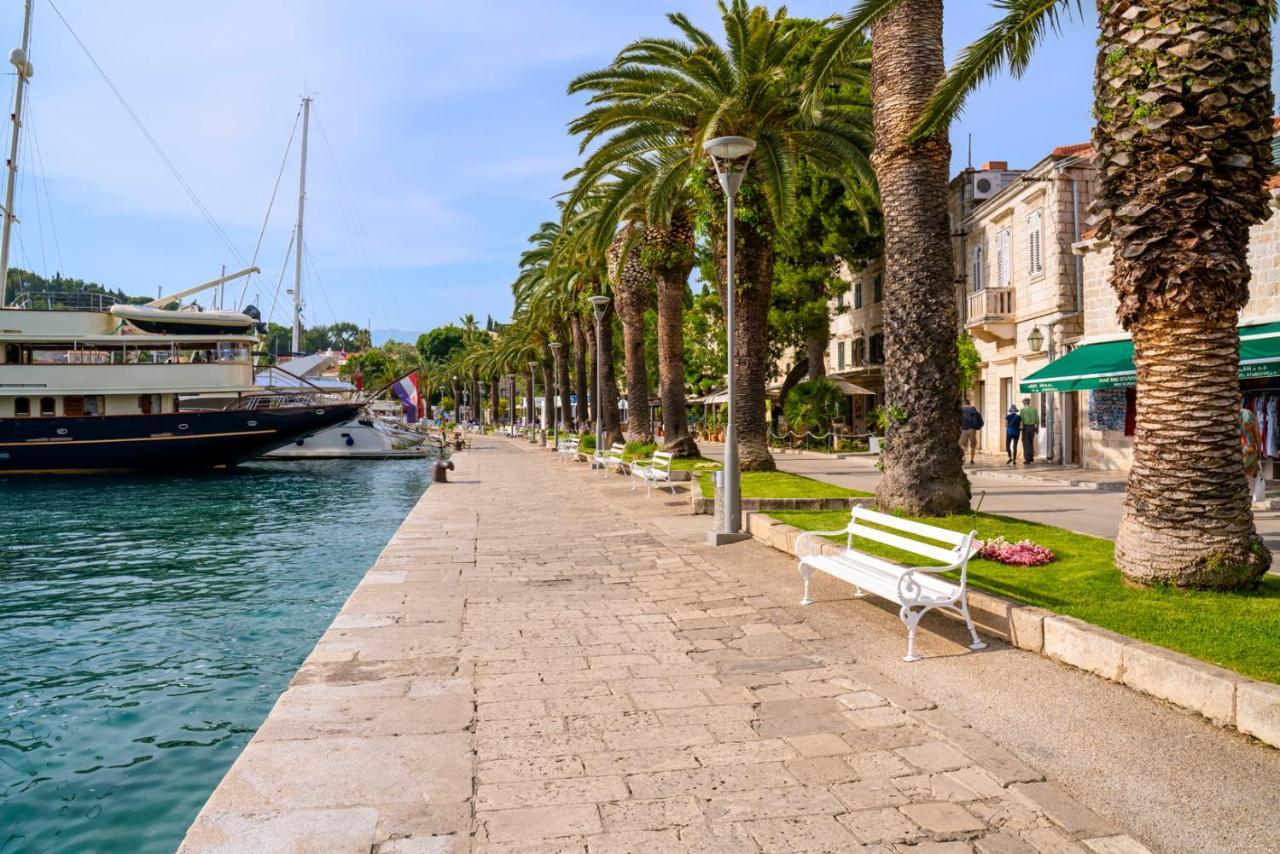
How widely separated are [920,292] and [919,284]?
9 cm

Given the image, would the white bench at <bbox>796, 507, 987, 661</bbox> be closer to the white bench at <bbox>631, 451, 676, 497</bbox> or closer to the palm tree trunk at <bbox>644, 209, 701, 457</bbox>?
the white bench at <bbox>631, 451, 676, 497</bbox>

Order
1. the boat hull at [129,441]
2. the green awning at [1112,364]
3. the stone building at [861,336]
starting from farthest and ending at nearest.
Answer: the stone building at [861,336], the boat hull at [129,441], the green awning at [1112,364]

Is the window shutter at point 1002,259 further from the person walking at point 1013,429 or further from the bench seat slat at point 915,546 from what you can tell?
the bench seat slat at point 915,546

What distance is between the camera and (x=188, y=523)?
18875 millimetres

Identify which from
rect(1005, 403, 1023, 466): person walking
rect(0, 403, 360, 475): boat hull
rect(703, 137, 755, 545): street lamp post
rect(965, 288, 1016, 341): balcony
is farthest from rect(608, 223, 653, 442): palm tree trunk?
rect(0, 403, 360, 475): boat hull

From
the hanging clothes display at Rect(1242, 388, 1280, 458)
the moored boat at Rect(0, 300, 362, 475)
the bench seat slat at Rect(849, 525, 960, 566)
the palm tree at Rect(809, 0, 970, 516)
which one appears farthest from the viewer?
the moored boat at Rect(0, 300, 362, 475)

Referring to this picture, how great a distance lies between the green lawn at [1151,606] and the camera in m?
5.36

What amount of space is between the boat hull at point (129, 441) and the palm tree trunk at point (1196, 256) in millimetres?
34346

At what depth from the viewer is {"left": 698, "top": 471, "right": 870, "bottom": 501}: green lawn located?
1416 centimetres

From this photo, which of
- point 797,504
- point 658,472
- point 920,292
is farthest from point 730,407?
point 658,472

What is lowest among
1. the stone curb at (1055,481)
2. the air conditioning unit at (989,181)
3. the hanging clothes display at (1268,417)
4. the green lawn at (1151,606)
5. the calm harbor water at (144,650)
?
the calm harbor water at (144,650)

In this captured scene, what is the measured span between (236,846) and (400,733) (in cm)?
134

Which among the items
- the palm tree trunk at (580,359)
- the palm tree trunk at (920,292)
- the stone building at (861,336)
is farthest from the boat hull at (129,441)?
the palm tree trunk at (920,292)

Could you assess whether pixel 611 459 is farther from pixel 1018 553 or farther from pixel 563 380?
pixel 563 380
